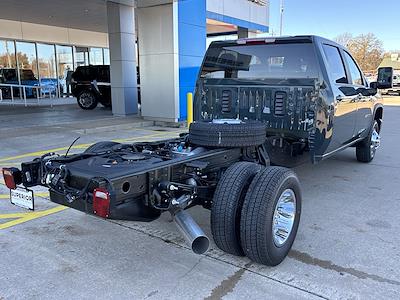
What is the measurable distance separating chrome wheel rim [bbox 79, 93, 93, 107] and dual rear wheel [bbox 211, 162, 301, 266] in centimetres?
1475

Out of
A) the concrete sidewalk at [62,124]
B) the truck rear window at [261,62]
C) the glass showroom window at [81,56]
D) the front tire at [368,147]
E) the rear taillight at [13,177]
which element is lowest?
the concrete sidewalk at [62,124]

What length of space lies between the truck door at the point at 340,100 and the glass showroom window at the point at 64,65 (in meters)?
21.1

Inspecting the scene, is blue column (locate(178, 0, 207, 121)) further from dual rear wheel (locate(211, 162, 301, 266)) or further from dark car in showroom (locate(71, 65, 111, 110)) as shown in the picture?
dual rear wheel (locate(211, 162, 301, 266))

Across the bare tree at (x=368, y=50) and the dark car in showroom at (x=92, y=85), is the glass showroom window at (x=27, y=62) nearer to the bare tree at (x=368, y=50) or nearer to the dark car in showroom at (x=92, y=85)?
the dark car in showroom at (x=92, y=85)

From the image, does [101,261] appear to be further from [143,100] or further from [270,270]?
[143,100]

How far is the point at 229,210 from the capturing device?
3213mm

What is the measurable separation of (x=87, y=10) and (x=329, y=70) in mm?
14975

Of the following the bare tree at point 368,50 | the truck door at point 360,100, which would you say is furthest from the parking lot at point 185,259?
the bare tree at point 368,50

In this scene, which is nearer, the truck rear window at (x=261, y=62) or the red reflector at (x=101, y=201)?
the red reflector at (x=101, y=201)

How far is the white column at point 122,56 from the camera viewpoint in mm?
13391

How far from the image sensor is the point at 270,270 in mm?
3326

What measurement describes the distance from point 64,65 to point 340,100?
22.5 m

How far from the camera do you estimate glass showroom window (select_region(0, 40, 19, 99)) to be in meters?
21.1

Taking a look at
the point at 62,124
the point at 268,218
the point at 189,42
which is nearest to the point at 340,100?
the point at 268,218
